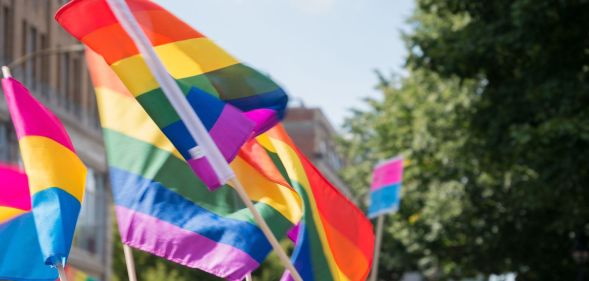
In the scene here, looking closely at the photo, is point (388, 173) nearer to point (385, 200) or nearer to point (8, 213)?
point (385, 200)

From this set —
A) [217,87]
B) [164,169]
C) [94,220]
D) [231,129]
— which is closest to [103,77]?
[164,169]

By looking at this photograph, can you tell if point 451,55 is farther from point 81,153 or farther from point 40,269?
point 81,153

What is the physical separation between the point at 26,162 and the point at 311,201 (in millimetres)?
1750

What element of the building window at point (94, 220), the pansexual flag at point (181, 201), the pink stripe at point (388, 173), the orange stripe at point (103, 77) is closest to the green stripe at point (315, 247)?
the pansexual flag at point (181, 201)

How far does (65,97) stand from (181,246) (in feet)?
125

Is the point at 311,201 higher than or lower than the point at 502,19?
higher

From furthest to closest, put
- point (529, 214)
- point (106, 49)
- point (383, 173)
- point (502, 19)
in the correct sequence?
1. point (529, 214)
2. point (383, 173)
3. point (502, 19)
4. point (106, 49)

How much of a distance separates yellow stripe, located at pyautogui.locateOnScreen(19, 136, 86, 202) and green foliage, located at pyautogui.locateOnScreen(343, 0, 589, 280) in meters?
13.1

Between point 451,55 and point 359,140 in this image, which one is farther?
point 359,140

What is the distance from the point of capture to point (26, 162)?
32.8 feet

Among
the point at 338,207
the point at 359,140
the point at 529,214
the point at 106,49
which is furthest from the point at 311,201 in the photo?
the point at 359,140

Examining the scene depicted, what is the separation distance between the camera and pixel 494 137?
25.5m

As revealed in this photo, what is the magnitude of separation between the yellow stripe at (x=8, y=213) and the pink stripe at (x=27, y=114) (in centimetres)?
77

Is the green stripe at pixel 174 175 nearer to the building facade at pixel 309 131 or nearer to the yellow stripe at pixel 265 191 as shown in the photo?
the yellow stripe at pixel 265 191
